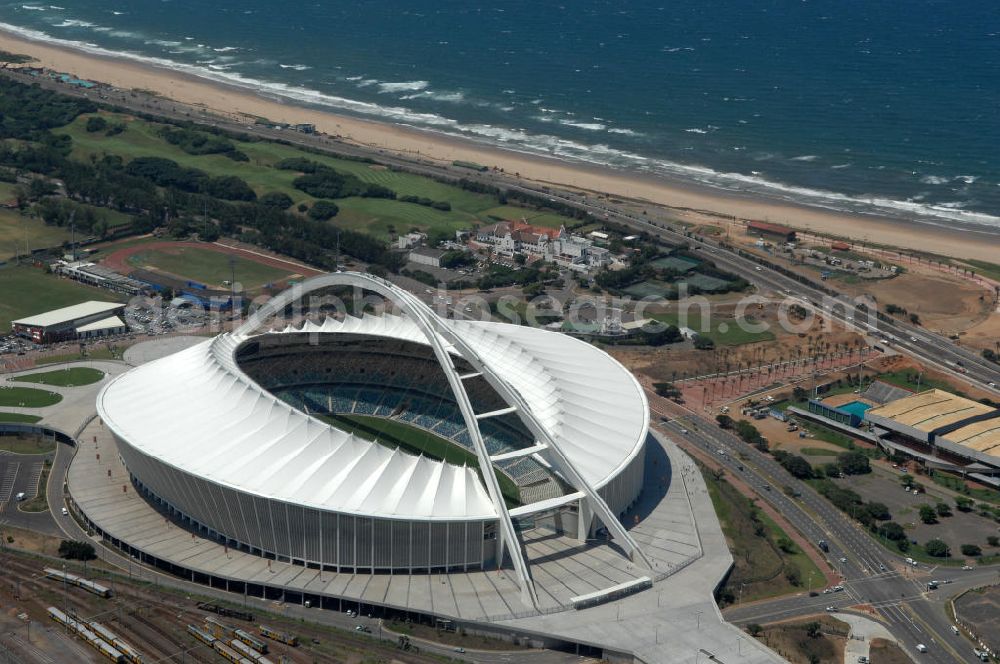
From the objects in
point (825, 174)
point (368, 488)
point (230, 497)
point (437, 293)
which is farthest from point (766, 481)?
point (825, 174)

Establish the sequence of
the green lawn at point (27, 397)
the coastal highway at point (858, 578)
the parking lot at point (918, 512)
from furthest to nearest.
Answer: the green lawn at point (27, 397), the parking lot at point (918, 512), the coastal highway at point (858, 578)

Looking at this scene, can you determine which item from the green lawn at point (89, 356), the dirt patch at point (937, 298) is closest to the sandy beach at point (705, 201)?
the dirt patch at point (937, 298)

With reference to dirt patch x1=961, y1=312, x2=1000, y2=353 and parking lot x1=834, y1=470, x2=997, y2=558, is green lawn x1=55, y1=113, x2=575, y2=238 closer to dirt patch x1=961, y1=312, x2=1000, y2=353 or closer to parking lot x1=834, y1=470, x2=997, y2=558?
dirt patch x1=961, y1=312, x2=1000, y2=353

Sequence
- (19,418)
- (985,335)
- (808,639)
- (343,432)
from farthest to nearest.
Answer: (985,335) → (19,418) → (343,432) → (808,639)

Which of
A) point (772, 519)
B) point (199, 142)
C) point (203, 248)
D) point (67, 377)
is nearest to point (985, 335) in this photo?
point (772, 519)

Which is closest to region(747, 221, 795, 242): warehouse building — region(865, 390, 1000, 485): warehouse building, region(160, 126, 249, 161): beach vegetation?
region(865, 390, 1000, 485): warehouse building

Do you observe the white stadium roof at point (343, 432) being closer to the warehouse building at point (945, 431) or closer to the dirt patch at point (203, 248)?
the warehouse building at point (945, 431)

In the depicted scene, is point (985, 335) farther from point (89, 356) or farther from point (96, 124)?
point (96, 124)
